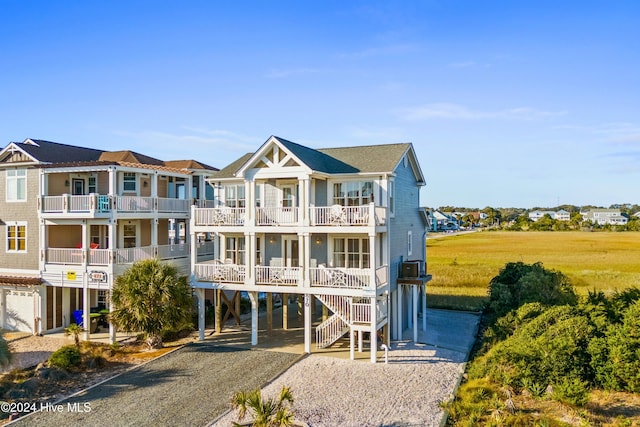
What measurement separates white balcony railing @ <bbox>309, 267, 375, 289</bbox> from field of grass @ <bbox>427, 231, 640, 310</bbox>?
12.5m

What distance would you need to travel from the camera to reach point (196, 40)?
18.2m

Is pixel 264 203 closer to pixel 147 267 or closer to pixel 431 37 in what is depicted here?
pixel 147 267

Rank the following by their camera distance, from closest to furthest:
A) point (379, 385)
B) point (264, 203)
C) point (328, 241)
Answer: point (379, 385), point (328, 241), point (264, 203)

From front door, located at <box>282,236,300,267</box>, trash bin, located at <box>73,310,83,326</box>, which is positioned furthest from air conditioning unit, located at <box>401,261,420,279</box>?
trash bin, located at <box>73,310,83,326</box>

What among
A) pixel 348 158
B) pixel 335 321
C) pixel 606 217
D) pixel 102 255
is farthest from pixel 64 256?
pixel 606 217

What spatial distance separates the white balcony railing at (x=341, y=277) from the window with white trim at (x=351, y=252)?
1701 millimetres

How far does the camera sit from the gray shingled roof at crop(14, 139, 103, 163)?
72.2 ft

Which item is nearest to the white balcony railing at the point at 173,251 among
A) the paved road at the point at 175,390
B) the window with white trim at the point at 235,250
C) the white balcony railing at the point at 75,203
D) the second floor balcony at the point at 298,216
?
the window with white trim at the point at 235,250

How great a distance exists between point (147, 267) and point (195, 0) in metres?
10.6

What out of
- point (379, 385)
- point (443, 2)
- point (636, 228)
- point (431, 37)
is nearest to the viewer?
point (379, 385)

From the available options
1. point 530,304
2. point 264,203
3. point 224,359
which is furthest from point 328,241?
point 530,304

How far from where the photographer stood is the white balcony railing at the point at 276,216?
1903 centimetres

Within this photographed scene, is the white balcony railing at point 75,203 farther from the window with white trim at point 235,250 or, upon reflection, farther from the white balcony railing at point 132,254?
the window with white trim at point 235,250

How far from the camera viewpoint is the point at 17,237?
2198 centimetres
